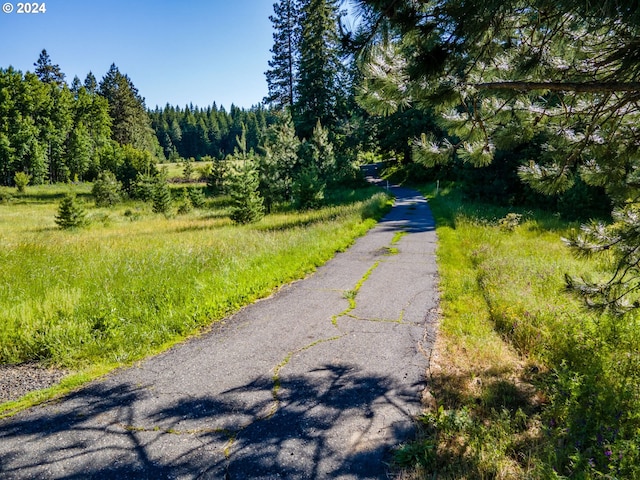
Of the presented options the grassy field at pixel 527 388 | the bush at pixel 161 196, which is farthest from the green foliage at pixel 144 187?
the grassy field at pixel 527 388

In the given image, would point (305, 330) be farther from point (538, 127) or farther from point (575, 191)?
point (575, 191)

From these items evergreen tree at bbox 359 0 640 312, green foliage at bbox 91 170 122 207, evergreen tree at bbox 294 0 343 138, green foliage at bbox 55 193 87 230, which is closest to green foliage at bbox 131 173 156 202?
green foliage at bbox 91 170 122 207

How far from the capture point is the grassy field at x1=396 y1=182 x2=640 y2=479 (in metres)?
2.74

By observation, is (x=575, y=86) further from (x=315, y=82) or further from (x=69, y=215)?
(x=315, y=82)

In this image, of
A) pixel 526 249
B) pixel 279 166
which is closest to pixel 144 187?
pixel 279 166

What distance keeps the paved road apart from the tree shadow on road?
11 millimetres

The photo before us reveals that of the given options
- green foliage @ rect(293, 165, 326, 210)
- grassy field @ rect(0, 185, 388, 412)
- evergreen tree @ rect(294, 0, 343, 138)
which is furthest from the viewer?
evergreen tree @ rect(294, 0, 343, 138)

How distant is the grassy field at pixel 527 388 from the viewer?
274 centimetres

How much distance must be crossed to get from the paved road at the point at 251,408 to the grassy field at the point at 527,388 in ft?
1.25

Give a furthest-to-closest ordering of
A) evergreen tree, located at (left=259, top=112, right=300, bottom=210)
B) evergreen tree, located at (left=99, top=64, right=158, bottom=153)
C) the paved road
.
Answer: evergreen tree, located at (left=99, top=64, right=158, bottom=153)
evergreen tree, located at (left=259, top=112, right=300, bottom=210)
the paved road

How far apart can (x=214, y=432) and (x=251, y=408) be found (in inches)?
17.6

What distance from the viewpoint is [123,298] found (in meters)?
5.89

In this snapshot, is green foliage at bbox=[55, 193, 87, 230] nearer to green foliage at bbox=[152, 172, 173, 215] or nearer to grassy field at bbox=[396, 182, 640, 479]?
green foliage at bbox=[152, 172, 173, 215]

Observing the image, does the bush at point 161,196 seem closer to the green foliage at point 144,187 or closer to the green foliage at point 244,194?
the green foliage at point 144,187
